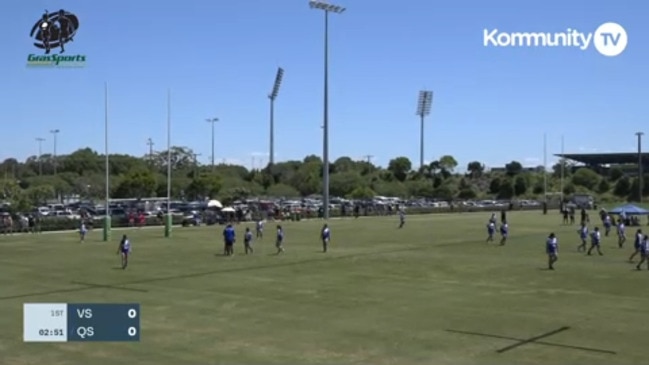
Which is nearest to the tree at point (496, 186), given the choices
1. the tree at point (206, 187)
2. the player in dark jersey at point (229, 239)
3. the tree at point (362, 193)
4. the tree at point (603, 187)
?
the tree at point (603, 187)

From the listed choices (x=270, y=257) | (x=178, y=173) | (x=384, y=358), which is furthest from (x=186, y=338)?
(x=178, y=173)

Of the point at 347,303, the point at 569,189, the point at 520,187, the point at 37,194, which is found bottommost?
the point at 347,303

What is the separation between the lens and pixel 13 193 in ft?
243

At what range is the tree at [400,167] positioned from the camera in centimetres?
16212

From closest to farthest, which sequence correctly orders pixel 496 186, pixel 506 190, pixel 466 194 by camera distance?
1. pixel 506 190
2. pixel 466 194
3. pixel 496 186

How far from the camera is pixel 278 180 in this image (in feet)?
494

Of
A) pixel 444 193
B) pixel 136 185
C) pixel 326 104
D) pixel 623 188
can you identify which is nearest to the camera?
pixel 326 104

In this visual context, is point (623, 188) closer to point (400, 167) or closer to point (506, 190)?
point (506, 190)

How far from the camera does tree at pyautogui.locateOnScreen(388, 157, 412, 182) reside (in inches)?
6383

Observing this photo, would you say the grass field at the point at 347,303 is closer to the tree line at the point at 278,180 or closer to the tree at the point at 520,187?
the tree line at the point at 278,180

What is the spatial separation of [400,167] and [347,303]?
14456 cm
